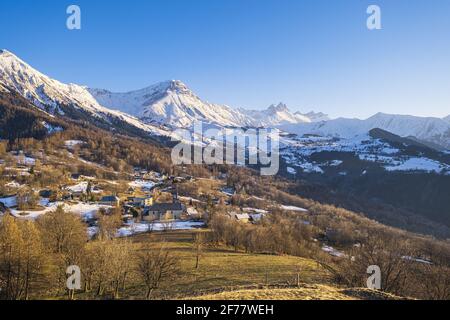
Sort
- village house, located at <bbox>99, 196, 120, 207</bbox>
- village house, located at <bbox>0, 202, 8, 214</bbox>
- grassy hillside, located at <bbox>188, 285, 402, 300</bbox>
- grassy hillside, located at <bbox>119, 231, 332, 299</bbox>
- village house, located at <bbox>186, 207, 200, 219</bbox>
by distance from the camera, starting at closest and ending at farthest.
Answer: grassy hillside, located at <bbox>188, 285, 402, 300</bbox> < grassy hillside, located at <bbox>119, 231, 332, 299</bbox> < village house, located at <bbox>0, 202, 8, 214</bbox> < village house, located at <bbox>186, 207, 200, 219</bbox> < village house, located at <bbox>99, 196, 120, 207</bbox>

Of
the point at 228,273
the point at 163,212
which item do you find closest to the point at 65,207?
the point at 163,212

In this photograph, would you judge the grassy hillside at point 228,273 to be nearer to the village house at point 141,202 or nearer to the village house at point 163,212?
the village house at point 163,212

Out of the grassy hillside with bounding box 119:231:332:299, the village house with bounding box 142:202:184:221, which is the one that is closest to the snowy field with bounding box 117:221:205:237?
the village house with bounding box 142:202:184:221

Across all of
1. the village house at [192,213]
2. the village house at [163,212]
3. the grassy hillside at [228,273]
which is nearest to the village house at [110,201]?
the village house at [163,212]

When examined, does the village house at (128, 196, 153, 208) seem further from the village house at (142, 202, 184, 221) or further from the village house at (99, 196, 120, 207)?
the village house at (142, 202, 184, 221)
